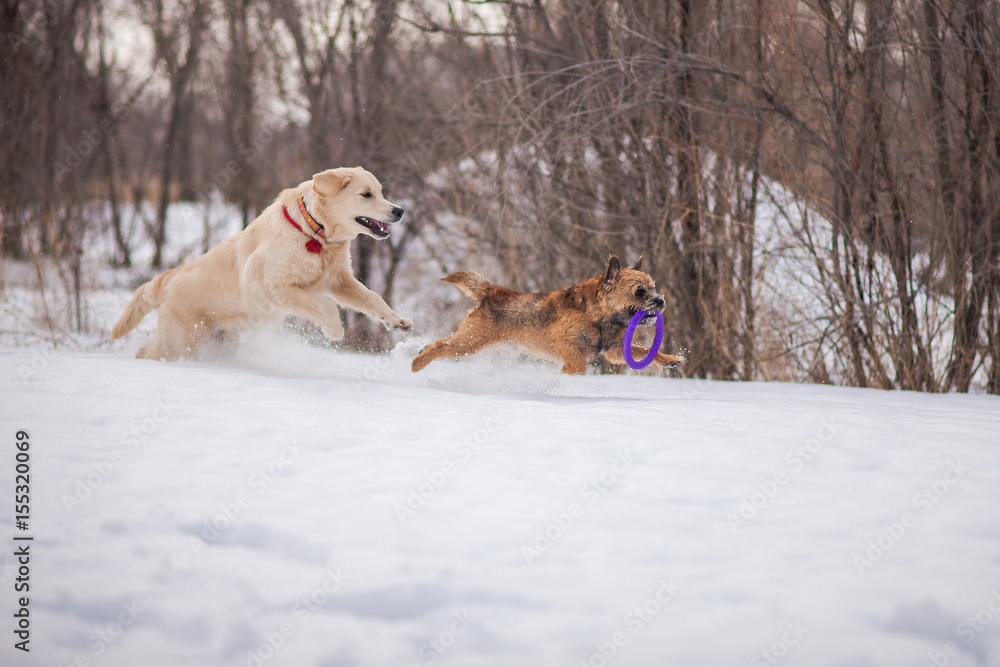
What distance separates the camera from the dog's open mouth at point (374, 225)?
4484mm

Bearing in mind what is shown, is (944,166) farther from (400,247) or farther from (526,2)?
(400,247)

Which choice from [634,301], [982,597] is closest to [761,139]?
[634,301]

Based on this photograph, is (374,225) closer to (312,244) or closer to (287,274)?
(312,244)

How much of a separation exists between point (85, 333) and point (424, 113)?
4.75m

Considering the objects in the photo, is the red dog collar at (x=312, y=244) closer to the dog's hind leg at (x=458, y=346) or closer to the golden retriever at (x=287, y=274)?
the golden retriever at (x=287, y=274)

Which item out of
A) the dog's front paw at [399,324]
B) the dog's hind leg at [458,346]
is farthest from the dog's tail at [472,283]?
the dog's front paw at [399,324]

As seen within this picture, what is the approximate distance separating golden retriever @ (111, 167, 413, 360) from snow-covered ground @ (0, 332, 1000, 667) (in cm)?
154

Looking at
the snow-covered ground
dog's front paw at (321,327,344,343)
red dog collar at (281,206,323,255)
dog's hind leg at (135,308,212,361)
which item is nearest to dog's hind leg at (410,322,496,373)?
dog's front paw at (321,327,344,343)

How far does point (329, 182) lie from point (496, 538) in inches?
120

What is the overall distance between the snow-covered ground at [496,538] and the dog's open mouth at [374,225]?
1583 mm

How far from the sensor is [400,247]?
10852mm

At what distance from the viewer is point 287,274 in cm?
465

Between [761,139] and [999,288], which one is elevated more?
[761,139]

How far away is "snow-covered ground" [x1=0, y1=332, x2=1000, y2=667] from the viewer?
1.68 metres
